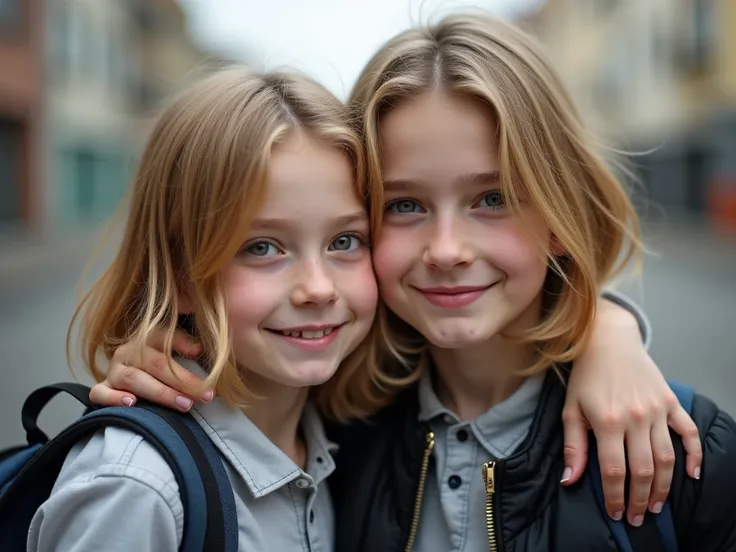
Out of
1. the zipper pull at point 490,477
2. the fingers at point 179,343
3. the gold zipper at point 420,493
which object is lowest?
the gold zipper at point 420,493

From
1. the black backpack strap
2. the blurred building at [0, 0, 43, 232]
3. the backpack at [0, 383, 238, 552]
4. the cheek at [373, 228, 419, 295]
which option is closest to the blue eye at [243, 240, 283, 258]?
the cheek at [373, 228, 419, 295]

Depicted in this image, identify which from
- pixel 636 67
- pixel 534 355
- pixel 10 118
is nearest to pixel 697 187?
pixel 636 67

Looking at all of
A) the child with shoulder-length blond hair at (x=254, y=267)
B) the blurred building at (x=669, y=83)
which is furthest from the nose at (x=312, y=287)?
the blurred building at (x=669, y=83)

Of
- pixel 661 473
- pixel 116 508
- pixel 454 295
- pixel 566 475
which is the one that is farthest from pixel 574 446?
pixel 116 508

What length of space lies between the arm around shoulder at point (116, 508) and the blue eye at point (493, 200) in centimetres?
82

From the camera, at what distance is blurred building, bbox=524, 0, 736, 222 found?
1928cm

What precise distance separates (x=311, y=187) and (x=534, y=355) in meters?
0.67

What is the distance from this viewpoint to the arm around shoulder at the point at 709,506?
5.06 ft

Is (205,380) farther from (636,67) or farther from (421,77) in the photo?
(636,67)

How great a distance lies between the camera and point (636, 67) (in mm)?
26641

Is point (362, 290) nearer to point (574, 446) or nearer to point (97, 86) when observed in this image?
point (574, 446)

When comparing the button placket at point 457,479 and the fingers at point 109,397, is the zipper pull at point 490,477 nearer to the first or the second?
the button placket at point 457,479

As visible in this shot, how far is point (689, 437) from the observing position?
1.57 metres

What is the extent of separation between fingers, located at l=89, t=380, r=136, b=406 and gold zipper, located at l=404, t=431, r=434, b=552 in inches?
24.9
